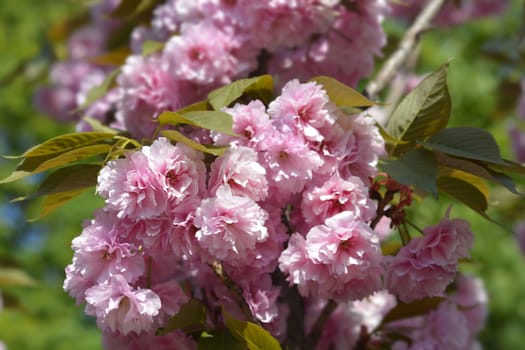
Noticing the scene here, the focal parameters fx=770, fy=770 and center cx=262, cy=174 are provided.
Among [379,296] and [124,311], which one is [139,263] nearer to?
[124,311]

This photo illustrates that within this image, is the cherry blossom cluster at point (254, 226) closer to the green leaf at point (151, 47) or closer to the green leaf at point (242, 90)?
the green leaf at point (242, 90)

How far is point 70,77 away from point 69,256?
2.37 meters

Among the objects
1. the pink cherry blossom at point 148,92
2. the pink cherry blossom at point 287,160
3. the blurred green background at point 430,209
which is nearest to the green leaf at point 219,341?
the pink cherry blossom at point 287,160

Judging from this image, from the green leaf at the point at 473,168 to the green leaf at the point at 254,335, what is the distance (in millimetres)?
370

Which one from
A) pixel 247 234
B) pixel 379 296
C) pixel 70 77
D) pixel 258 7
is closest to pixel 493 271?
pixel 70 77

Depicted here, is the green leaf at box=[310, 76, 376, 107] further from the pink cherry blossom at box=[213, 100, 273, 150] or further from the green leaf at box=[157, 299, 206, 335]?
the green leaf at box=[157, 299, 206, 335]

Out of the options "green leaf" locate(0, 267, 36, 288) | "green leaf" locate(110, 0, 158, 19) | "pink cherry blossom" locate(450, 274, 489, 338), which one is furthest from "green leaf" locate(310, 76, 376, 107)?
"green leaf" locate(0, 267, 36, 288)

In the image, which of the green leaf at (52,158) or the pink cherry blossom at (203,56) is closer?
the green leaf at (52,158)

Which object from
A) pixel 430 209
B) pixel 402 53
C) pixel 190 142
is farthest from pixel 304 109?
pixel 430 209

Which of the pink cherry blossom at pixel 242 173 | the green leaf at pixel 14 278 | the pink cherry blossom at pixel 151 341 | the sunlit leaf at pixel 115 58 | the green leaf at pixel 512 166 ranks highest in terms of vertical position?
the green leaf at pixel 512 166

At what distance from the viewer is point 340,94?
1.13 m

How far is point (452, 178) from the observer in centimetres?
119

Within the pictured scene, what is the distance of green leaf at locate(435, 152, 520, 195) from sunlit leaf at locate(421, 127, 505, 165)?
2 cm

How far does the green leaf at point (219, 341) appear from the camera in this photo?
1139 mm
